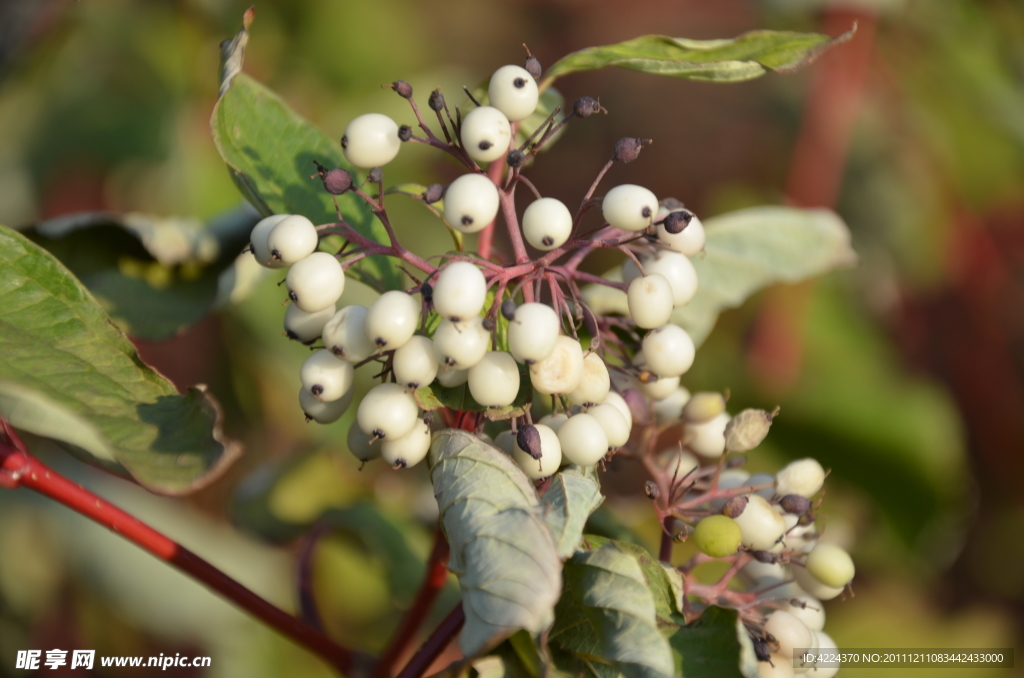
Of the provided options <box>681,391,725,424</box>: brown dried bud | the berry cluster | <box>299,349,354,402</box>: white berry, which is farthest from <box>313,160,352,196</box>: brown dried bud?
<box>681,391,725,424</box>: brown dried bud

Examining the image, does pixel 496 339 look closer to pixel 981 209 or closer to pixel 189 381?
pixel 189 381

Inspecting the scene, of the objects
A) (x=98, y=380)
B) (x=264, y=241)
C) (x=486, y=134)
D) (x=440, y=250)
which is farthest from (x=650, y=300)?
(x=440, y=250)

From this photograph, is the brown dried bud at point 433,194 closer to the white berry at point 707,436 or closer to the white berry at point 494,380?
the white berry at point 494,380

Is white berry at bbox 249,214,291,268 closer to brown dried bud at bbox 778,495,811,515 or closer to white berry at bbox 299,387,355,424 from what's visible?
white berry at bbox 299,387,355,424

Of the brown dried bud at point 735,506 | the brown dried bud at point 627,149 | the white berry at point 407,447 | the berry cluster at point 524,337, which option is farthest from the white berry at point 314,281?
the brown dried bud at point 735,506


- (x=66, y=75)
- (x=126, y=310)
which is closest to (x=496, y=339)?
(x=126, y=310)

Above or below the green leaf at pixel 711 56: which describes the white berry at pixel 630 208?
below

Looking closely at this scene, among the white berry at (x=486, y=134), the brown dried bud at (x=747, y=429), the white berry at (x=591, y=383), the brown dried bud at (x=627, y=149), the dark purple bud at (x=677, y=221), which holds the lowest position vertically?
the brown dried bud at (x=747, y=429)
